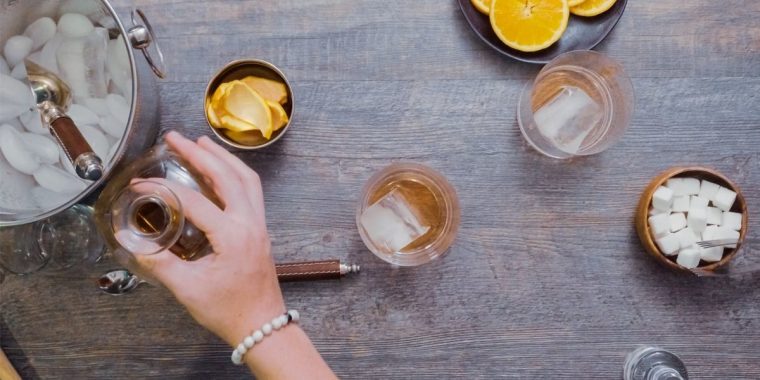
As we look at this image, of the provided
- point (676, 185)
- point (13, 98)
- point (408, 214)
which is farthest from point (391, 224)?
point (13, 98)

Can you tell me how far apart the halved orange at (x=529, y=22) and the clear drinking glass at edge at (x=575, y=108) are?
1.8 inches

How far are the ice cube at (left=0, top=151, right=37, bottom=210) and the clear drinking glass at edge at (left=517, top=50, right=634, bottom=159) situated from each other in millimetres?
729

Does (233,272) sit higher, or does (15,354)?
(233,272)

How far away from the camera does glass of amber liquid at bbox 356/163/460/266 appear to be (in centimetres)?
102

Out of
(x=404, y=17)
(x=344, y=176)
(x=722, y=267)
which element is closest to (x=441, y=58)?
(x=404, y=17)

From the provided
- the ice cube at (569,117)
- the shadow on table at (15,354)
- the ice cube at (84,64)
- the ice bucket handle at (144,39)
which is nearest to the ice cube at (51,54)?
the ice cube at (84,64)

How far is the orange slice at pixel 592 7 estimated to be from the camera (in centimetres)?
102

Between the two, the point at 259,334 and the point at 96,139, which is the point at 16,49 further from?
the point at 259,334

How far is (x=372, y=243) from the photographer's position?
102cm

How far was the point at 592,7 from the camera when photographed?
3.36 feet

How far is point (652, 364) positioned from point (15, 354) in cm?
100

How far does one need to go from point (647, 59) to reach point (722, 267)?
35 centimetres

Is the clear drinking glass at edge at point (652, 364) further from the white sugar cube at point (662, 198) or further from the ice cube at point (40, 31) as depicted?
the ice cube at point (40, 31)

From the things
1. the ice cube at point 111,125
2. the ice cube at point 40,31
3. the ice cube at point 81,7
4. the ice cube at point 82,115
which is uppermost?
the ice cube at point 81,7
